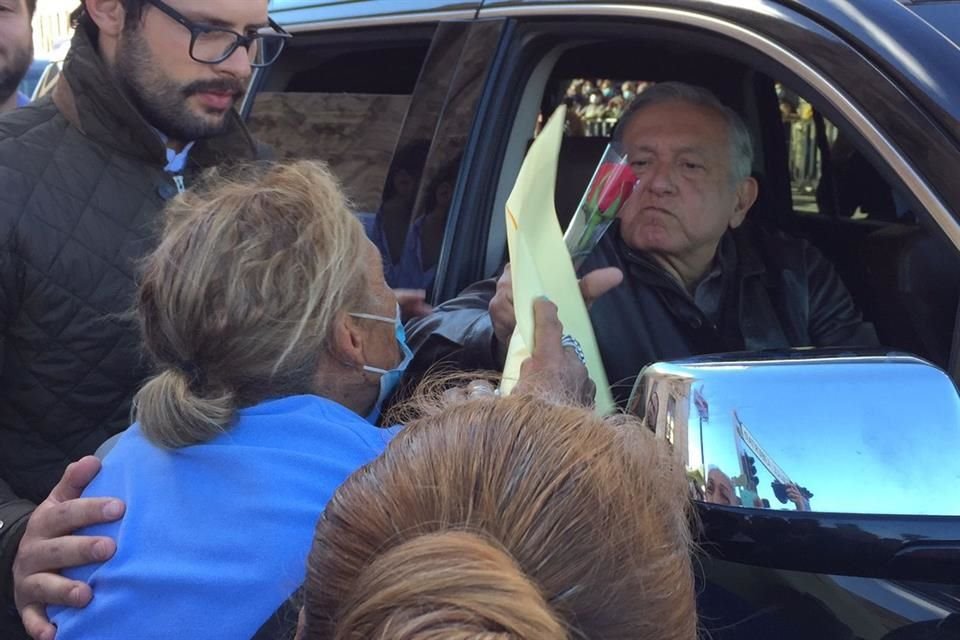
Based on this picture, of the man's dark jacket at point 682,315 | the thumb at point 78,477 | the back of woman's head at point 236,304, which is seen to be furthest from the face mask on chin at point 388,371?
the thumb at point 78,477

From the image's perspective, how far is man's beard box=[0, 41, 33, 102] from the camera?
3357 millimetres

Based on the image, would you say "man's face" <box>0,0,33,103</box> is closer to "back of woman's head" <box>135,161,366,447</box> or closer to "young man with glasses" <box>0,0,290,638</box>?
"young man with glasses" <box>0,0,290,638</box>

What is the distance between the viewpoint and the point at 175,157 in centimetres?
221

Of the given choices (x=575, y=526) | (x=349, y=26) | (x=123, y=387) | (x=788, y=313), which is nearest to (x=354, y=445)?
(x=575, y=526)

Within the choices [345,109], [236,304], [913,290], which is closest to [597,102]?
[345,109]

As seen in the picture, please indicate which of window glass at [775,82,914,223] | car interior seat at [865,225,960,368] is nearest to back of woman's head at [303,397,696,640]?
car interior seat at [865,225,960,368]

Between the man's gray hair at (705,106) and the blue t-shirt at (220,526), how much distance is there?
1329 mm

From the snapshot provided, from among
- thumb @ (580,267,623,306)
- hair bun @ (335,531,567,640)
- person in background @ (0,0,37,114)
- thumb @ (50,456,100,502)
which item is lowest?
thumb @ (50,456,100,502)

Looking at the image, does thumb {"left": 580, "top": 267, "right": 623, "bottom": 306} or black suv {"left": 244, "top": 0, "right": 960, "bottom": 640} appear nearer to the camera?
black suv {"left": 244, "top": 0, "right": 960, "bottom": 640}

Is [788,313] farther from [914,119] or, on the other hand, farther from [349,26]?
[349,26]

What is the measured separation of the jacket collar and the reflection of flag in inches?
51.2

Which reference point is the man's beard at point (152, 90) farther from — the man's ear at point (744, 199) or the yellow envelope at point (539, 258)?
the man's ear at point (744, 199)

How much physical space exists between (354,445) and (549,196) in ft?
1.56

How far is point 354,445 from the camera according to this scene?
137 cm
